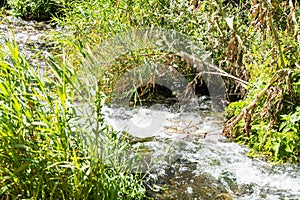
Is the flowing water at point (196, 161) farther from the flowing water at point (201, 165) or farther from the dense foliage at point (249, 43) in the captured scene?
the dense foliage at point (249, 43)

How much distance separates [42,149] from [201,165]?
60.2 inches

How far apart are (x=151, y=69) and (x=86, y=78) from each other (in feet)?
6.16

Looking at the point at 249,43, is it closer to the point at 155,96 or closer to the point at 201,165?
the point at 155,96

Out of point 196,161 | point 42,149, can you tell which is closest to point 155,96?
point 196,161

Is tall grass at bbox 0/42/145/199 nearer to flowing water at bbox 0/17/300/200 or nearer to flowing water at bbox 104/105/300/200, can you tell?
flowing water at bbox 0/17/300/200

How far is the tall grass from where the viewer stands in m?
2.36

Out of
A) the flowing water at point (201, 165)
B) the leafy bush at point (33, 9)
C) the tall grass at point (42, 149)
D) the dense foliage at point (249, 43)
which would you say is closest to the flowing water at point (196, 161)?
A: the flowing water at point (201, 165)

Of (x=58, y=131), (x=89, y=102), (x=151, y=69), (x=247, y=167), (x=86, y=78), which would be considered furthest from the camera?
(x=151, y=69)

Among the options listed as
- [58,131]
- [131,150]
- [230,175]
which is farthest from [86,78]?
[230,175]

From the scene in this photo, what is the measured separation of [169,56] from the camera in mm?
4641

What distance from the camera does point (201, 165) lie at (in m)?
3.62

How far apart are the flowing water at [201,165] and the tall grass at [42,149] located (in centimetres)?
60

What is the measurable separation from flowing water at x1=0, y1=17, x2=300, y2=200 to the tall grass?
1.21 ft

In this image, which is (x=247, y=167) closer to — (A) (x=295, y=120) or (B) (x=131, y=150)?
(A) (x=295, y=120)
